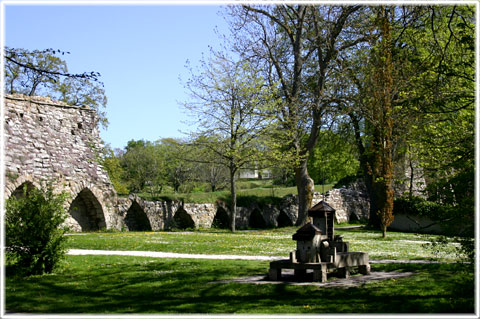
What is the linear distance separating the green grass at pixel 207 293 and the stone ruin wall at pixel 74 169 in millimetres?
9277

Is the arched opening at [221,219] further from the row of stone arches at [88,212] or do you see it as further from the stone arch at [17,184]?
the stone arch at [17,184]

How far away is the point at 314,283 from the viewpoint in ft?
32.5

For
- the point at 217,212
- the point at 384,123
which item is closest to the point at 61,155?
the point at 217,212

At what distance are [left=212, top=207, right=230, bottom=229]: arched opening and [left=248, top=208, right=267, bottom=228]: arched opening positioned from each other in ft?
6.74

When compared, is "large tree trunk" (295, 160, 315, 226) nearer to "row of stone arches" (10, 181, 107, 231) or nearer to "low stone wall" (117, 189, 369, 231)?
"low stone wall" (117, 189, 369, 231)

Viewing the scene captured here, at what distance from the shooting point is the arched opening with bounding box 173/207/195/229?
30.3 m

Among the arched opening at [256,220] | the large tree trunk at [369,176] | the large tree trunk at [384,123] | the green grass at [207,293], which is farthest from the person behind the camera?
the arched opening at [256,220]

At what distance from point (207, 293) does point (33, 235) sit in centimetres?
433

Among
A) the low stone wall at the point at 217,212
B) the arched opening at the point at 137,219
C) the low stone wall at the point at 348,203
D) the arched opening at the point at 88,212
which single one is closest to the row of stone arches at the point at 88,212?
the arched opening at the point at 88,212

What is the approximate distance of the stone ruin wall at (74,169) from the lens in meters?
21.5

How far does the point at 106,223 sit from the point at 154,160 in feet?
83.7

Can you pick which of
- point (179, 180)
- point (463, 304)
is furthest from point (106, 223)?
point (179, 180)

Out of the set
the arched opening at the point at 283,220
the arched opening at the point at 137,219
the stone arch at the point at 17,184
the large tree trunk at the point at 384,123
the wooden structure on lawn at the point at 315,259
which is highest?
the large tree trunk at the point at 384,123

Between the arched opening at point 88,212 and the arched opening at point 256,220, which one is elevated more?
the arched opening at point 88,212
